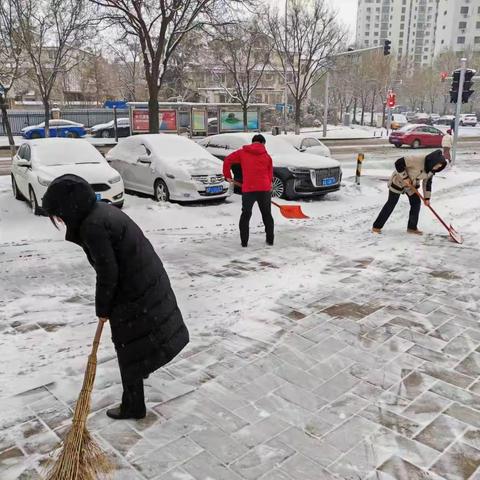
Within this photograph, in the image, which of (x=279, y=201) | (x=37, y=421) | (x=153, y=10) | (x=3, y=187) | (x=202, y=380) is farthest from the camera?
(x=153, y=10)

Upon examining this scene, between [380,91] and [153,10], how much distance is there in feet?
137

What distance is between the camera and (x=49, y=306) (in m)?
5.09

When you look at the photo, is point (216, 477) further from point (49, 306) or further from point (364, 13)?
point (364, 13)

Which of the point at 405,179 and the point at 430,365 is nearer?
the point at 430,365

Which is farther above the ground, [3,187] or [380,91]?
[380,91]

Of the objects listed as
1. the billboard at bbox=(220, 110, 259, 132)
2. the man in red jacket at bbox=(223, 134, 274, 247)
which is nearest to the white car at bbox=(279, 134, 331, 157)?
the man in red jacket at bbox=(223, 134, 274, 247)

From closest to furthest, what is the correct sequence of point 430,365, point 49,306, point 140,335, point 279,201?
point 140,335, point 430,365, point 49,306, point 279,201

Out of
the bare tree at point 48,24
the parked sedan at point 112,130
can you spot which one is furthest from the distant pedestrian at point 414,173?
the parked sedan at point 112,130

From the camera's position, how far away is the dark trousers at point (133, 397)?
3164 millimetres

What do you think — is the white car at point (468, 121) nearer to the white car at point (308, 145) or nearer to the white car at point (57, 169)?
the white car at point (308, 145)

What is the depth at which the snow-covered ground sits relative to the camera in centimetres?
297

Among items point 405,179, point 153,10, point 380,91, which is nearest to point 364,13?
point 380,91

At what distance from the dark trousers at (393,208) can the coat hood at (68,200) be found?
6.31 metres

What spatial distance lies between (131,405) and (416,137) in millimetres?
27089
